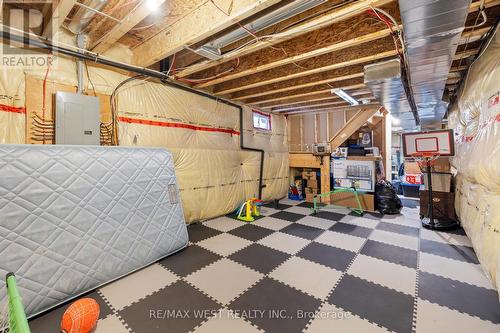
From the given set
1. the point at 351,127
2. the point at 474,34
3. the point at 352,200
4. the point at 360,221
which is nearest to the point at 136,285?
the point at 360,221

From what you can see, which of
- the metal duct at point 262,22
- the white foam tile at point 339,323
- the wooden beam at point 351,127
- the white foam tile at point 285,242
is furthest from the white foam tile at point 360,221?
the metal duct at point 262,22

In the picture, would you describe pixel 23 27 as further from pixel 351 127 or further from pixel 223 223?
pixel 351 127

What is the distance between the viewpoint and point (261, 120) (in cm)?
583

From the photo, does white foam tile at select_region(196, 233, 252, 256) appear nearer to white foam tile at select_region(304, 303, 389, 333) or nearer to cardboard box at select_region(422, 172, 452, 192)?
white foam tile at select_region(304, 303, 389, 333)

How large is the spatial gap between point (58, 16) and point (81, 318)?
270 cm

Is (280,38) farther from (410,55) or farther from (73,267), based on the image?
(73,267)

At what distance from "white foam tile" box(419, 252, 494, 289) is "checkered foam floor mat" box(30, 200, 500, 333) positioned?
11mm

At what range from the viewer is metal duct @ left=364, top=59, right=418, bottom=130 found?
9.34ft

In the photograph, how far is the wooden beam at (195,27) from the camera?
75.5 inches

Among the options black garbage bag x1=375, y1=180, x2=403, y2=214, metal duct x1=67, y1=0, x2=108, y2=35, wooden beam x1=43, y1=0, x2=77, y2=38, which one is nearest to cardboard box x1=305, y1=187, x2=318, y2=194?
black garbage bag x1=375, y1=180, x2=403, y2=214

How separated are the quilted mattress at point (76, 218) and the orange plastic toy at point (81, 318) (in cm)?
46

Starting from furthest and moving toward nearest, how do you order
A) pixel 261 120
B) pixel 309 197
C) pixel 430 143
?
pixel 309 197, pixel 261 120, pixel 430 143

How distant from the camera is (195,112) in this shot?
159 inches

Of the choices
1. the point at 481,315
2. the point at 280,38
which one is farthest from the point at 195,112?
the point at 481,315
